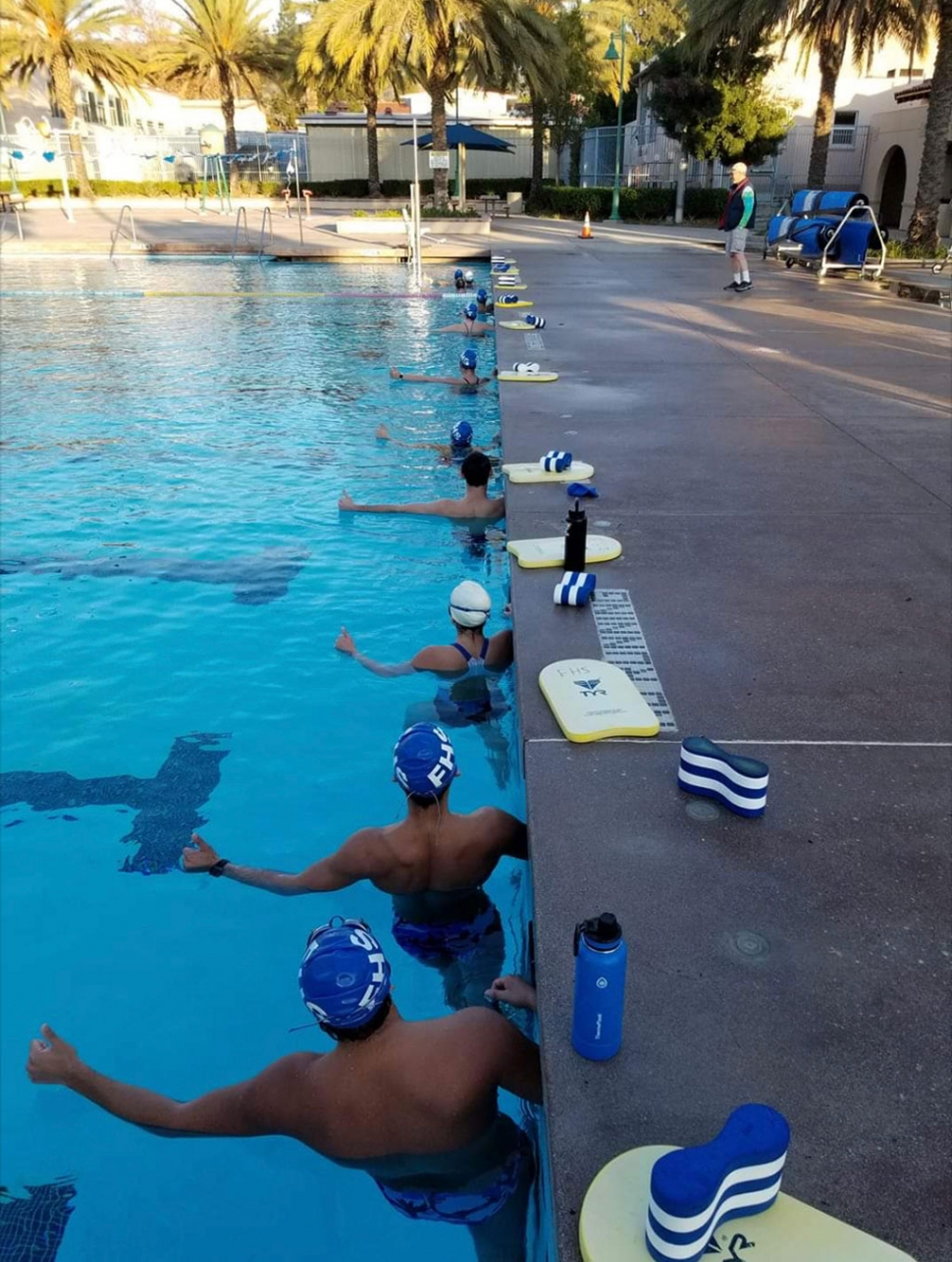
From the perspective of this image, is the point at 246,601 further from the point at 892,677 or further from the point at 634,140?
the point at 634,140

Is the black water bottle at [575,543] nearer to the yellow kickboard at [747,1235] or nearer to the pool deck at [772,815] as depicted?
the pool deck at [772,815]

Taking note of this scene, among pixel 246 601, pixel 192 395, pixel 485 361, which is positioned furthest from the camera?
pixel 485 361

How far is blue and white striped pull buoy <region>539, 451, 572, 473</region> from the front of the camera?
7.55 meters

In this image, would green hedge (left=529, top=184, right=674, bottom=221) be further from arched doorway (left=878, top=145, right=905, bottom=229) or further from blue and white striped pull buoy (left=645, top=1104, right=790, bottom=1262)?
blue and white striped pull buoy (left=645, top=1104, right=790, bottom=1262)

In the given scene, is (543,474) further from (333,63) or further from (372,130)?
(372,130)

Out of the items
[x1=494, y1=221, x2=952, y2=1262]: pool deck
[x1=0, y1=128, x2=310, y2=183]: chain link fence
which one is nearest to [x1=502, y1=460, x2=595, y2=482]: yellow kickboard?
[x1=494, y1=221, x2=952, y2=1262]: pool deck

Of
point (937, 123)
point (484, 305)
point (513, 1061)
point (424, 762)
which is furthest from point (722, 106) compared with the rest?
point (513, 1061)

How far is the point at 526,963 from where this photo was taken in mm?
3943

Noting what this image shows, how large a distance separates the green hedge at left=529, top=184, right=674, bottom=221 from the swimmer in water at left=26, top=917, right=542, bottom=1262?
39.7 meters

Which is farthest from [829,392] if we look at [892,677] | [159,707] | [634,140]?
[634,140]

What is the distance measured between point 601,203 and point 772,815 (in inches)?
1642

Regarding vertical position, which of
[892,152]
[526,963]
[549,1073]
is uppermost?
[892,152]

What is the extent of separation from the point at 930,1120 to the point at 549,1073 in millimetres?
965

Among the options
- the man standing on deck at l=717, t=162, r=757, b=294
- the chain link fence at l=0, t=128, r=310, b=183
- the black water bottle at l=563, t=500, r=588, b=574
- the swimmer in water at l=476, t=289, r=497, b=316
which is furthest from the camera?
the chain link fence at l=0, t=128, r=310, b=183
